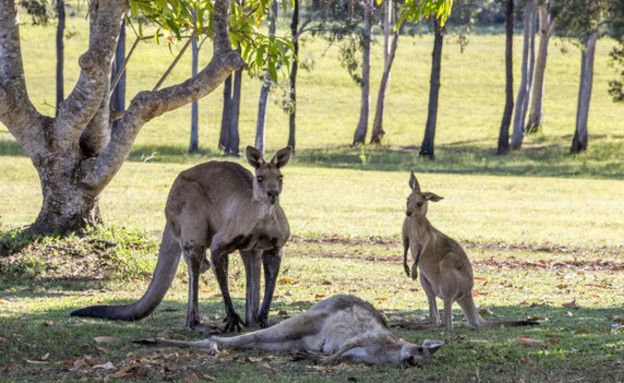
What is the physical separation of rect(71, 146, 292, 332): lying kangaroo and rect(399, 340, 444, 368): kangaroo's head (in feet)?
5.83

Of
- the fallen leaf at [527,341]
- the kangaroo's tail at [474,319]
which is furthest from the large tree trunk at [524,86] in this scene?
the fallen leaf at [527,341]

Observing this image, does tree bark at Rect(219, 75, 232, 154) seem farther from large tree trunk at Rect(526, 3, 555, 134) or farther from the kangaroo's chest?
the kangaroo's chest

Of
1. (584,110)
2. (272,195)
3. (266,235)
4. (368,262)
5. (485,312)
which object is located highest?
(272,195)

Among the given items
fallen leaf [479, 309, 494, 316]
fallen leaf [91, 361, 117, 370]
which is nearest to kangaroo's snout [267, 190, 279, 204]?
fallen leaf [91, 361, 117, 370]

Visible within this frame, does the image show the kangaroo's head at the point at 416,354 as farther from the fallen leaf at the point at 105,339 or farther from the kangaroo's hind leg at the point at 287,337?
the fallen leaf at the point at 105,339

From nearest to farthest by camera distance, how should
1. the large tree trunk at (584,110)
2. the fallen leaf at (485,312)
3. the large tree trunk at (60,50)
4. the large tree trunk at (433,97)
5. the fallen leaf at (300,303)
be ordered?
the fallen leaf at (485,312), the fallen leaf at (300,303), the large tree trunk at (433,97), the large tree trunk at (584,110), the large tree trunk at (60,50)

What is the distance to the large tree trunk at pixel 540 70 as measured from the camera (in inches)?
1866

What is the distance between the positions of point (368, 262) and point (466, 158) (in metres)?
26.8

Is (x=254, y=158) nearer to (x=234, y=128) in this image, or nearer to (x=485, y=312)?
(x=485, y=312)

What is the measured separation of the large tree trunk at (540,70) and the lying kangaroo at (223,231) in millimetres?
39660

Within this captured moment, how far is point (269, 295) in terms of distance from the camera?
829cm

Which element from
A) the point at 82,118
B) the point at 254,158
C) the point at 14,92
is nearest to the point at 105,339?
the point at 254,158

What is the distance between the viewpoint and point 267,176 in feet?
25.3

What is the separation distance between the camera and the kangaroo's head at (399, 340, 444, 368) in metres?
6.65
